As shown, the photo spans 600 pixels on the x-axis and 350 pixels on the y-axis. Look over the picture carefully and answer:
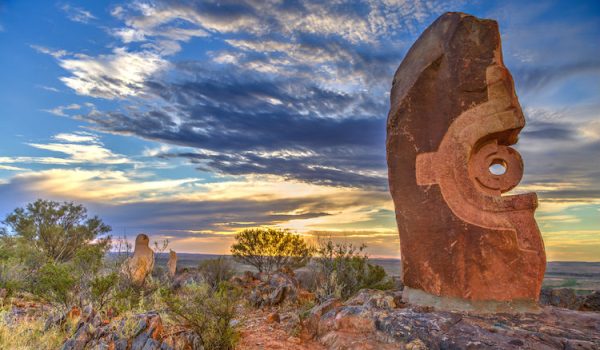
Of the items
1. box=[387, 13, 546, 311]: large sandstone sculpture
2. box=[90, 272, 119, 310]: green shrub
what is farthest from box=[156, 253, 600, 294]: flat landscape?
box=[387, 13, 546, 311]: large sandstone sculpture

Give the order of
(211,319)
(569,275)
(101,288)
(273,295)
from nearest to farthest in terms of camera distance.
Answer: (211,319) < (101,288) < (273,295) < (569,275)

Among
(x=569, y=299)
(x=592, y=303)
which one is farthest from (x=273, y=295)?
(x=569, y=299)

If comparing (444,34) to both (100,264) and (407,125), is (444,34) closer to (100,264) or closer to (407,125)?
(407,125)

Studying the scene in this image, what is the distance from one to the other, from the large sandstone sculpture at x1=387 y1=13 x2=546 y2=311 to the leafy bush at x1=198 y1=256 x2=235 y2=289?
10.1 metres

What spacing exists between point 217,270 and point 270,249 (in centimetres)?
350

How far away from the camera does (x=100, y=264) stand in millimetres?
11047

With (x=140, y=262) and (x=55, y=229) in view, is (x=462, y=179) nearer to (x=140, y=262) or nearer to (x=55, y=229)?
(x=140, y=262)

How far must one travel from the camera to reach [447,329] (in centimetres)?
529

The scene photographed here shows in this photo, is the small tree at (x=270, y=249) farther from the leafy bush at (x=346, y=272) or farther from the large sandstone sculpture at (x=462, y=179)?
the large sandstone sculpture at (x=462, y=179)

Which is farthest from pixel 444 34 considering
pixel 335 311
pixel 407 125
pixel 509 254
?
pixel 335 311

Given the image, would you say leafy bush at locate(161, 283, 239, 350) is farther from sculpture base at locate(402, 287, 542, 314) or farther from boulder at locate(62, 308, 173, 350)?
sculpture base at locate(402, 287, 542, 314)

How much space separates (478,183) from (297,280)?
25.4 feet

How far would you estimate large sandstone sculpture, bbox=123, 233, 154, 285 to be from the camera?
503 inches

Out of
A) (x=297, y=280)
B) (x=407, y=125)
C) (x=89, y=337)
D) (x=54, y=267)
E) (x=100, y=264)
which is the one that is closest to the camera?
(x=89, y=337)
